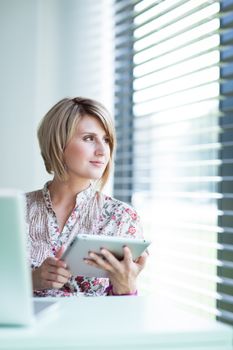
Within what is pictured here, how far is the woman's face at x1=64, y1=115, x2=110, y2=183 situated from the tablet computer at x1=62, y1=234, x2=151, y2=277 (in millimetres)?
455

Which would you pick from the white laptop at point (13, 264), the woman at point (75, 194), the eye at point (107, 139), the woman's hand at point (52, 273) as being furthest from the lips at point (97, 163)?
the white laptop at point (13, 264)

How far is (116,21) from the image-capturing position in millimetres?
3156

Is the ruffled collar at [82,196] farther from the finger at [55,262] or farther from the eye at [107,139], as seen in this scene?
the finger at [55,262]

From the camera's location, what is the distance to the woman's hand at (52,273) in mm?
1603

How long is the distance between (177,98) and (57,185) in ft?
A: 2.64

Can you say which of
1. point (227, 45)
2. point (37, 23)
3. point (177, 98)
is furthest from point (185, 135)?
point (37, 23)

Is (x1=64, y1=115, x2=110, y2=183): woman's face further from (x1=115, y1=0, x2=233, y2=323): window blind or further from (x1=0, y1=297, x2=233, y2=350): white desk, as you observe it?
(x1=0, y1=297, x2=233, y2=350): white desk

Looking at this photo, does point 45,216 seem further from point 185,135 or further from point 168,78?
point 168,78

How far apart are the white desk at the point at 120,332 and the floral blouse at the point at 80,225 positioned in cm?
65

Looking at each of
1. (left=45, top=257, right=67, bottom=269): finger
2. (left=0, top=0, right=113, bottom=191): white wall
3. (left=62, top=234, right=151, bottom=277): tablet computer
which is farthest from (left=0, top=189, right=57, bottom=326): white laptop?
(left=0, top=0, right=113, bottom=191): white wall

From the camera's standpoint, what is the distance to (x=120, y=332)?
104cm

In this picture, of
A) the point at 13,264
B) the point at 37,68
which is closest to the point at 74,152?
the point at 13,264

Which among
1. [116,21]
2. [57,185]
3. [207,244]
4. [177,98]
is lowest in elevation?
[207,244]

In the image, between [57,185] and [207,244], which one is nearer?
[57,185]
